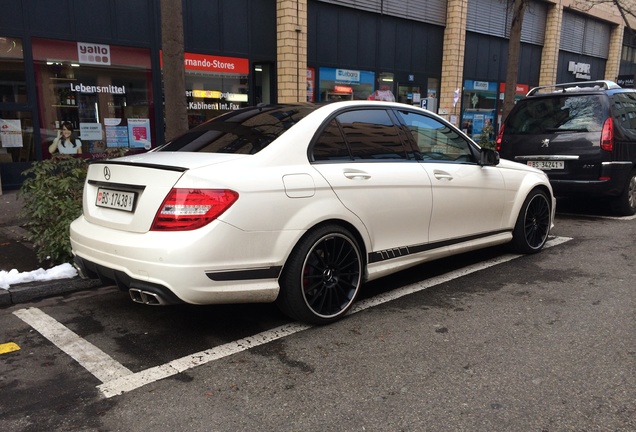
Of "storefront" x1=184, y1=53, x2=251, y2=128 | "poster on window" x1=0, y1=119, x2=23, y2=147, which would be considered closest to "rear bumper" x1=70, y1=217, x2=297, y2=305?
"poster on window" x1=0, y1=119, x2=23, y2=147

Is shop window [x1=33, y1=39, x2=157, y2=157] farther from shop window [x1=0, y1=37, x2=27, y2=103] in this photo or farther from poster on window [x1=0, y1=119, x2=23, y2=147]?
poster on window [x1=0, y1=119, x2=23, y2=147]

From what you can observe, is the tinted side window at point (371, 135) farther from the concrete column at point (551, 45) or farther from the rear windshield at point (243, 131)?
the concrete column at point (551, 45)

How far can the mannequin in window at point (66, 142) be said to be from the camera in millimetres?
9625

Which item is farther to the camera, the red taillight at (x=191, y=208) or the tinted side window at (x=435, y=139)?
the tinted side window at (x=435, y=139)

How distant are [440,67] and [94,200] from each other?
15.0 m

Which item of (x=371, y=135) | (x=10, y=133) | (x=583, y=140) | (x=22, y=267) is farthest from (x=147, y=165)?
(x=10, y=133)

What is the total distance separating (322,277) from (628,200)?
6.34 metres

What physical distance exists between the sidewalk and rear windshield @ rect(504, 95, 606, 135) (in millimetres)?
6338

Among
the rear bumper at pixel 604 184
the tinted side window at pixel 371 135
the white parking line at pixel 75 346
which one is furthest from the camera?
the rear bumper at pixel 604 184

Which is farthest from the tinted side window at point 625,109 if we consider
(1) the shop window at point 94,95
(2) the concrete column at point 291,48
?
(1) the shop window at point 94,95

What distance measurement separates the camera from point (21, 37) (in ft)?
29.5

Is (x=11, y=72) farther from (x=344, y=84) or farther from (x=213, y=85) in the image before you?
(x=344, y=84)

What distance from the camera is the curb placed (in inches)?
172

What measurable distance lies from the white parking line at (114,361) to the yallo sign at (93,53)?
22.4 ft
